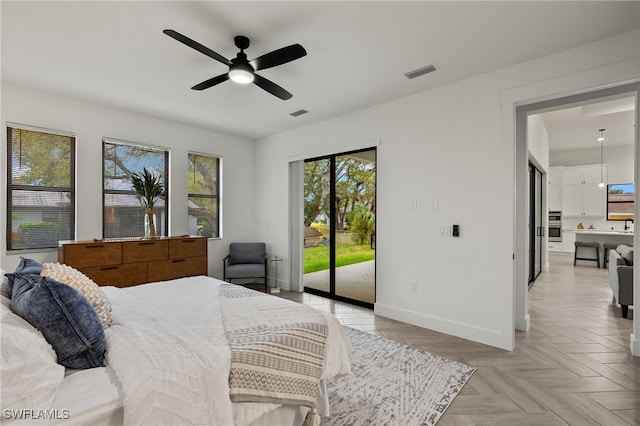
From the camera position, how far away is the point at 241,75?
8.18ft

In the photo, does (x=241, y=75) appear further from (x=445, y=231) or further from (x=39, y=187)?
(x=39, y=187)

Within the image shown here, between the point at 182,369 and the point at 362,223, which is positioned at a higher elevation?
the point at 362,223

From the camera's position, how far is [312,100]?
12.7ft

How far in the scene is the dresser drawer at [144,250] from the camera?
3.81 metres

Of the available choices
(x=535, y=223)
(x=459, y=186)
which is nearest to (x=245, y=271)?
(x=459, y=186)

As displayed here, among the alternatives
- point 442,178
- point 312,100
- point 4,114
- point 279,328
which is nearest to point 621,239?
point 442,178

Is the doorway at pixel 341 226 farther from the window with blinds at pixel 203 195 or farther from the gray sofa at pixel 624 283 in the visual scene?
the gray sofa at pixel 624 283

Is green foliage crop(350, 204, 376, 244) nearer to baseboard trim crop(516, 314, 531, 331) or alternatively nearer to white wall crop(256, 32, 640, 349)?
white wall crop(256, 32, 640, 349)

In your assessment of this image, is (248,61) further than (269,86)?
No

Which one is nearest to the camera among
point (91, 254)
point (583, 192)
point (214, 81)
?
point (214, 81)

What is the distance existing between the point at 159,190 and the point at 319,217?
2435mm

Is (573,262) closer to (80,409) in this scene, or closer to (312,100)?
(312,100)

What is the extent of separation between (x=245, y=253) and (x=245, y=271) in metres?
0.56

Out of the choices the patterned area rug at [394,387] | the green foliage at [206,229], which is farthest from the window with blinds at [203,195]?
the patterned area rug at [394,387]
